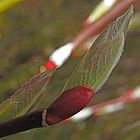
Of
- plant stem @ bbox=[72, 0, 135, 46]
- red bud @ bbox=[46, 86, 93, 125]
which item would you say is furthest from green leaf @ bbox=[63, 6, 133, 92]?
plant stem @ bbox=[72, 0, 135, 46]

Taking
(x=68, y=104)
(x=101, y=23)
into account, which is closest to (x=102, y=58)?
(x=68, y=104)

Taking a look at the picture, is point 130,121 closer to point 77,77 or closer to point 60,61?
point 60,61

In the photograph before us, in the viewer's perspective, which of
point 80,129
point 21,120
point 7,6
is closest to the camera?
point 21,120

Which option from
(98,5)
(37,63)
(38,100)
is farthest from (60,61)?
(38,100)

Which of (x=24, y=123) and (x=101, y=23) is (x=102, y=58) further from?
(x=101, y=23)

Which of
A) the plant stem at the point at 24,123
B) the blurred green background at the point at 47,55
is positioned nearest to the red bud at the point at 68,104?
the plant stem at the point at 24,123
